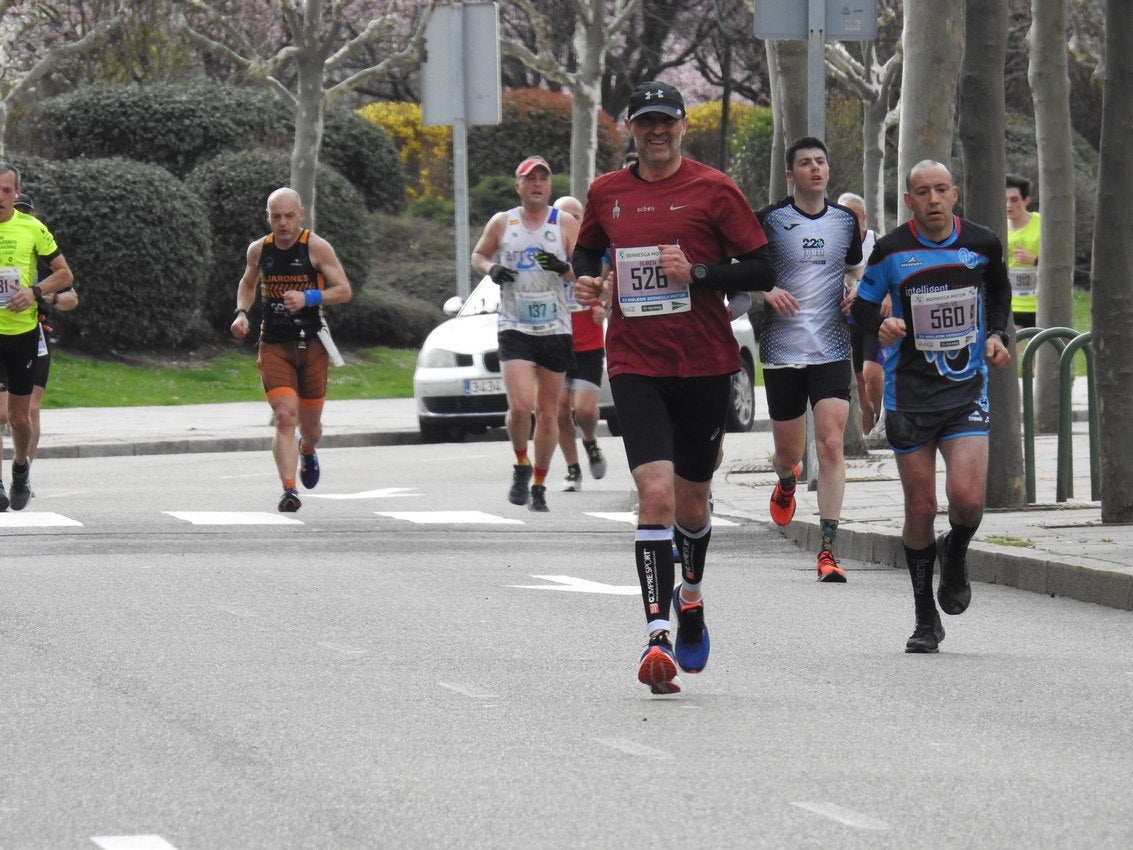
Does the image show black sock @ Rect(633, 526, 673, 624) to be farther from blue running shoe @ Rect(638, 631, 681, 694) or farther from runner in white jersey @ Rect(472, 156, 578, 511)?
runner in white jersey @ Rect(472, 156, 578, 511)

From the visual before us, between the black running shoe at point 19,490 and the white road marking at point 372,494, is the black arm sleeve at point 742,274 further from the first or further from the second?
the white road marking at point 372,494

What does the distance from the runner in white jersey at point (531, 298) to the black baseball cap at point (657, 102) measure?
19.7 ft

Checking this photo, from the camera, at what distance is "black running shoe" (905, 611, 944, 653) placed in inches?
329

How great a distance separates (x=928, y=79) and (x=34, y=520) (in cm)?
566

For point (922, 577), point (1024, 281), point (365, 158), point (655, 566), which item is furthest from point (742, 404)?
point (365, 158)

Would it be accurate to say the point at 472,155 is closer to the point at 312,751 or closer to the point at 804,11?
the point at 804,11

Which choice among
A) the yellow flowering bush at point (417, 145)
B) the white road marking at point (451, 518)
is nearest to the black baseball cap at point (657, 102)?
the white road marking at point (451, 518)

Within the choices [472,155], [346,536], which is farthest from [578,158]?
[346,536]

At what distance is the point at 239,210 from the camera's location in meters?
30.2

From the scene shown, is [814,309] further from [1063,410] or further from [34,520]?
[34,520]

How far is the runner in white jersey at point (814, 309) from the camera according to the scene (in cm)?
1065

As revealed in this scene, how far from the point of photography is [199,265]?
28.1 metres

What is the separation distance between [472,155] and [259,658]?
34.8 m

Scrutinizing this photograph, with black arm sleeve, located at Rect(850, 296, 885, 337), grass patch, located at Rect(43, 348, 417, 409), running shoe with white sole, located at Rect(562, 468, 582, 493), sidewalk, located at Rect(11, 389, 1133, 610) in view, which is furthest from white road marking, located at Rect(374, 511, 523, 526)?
grass patch, located at Rect(43, 348, 417, 409)
